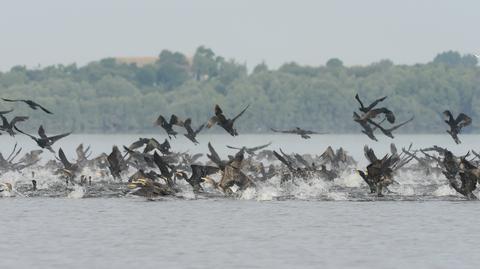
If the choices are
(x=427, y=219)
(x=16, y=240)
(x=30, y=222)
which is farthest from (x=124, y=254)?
(x=427, y=219)

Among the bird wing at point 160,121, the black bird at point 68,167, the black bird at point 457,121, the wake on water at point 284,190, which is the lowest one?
the wake on water at point 284,190

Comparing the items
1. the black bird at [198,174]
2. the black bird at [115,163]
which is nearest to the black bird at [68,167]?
the black bird at [115,163]

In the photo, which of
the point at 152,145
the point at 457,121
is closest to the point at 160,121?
the point at 152,145

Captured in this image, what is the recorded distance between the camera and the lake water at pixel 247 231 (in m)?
24.3

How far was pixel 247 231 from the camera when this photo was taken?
2936 cm

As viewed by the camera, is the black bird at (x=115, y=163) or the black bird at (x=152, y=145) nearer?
the black bird at (x=152, y=145)

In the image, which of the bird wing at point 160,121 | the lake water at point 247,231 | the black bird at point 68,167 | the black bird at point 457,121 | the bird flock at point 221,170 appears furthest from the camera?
the black bird at point 68,167

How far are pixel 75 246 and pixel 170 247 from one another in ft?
6.33

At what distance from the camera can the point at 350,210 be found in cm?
3425

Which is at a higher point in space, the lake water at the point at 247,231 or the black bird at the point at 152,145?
the black bird at the point at 152,145

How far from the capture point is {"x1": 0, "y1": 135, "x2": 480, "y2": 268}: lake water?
24.3m

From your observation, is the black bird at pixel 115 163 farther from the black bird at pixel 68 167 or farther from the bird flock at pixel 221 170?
the black bird at pixel 68 167

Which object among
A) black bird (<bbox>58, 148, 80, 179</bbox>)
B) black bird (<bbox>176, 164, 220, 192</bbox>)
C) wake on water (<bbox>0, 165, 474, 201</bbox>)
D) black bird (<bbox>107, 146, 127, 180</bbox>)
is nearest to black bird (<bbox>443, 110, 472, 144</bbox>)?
wake on water (<bbox>0, 165, 474, 201</bbox>)

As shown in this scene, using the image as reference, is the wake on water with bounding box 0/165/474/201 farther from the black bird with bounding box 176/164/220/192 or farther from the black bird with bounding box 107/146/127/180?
the black bird with bounding box 107/146/127/180
